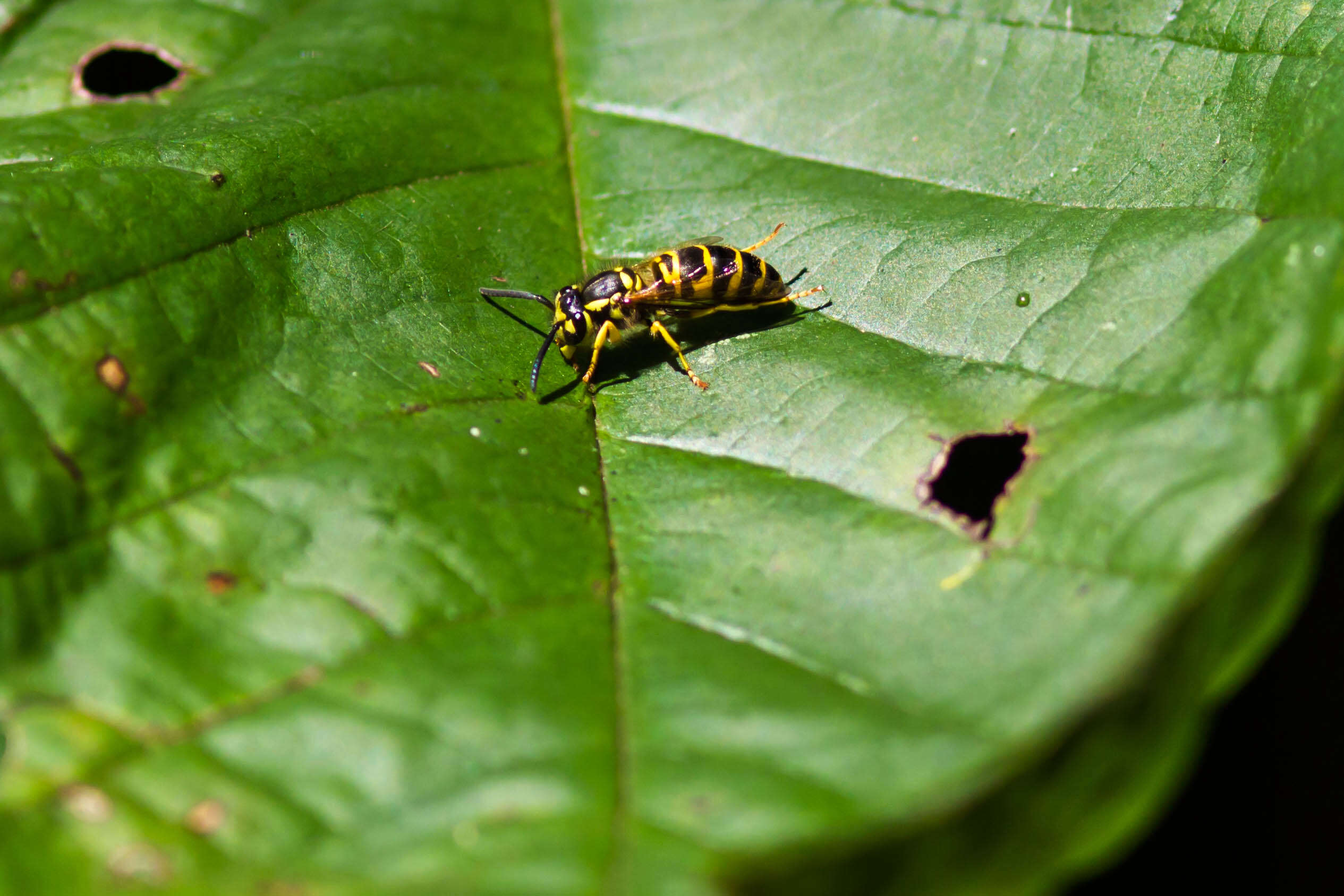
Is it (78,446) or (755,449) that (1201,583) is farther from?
(78,446)

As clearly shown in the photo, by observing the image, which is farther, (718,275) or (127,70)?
(127,70)

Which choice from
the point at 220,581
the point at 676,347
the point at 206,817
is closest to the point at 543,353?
the point at 676,347

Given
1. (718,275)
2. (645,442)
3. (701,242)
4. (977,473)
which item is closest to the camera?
(977,473)

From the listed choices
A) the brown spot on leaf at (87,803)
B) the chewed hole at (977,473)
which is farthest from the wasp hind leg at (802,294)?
the brown spot on leaf at (87,803)

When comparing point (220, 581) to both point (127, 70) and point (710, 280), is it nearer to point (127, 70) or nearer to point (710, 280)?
point (710, 280)

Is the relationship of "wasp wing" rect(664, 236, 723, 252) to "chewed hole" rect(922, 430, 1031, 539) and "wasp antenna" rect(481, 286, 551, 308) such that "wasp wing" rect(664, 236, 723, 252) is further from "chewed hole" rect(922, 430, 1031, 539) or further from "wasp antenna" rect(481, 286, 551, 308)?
"chewed hole" rect(922, 430, 1031, 539)

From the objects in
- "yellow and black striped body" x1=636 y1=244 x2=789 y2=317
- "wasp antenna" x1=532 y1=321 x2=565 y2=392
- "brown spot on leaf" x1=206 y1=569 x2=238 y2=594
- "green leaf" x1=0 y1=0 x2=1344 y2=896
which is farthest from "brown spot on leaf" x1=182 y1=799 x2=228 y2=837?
"yellow and black striped body" x1=636 y1=244 x2=789 y2=317

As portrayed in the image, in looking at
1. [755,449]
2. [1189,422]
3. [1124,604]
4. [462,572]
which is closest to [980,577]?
[1124,604]
